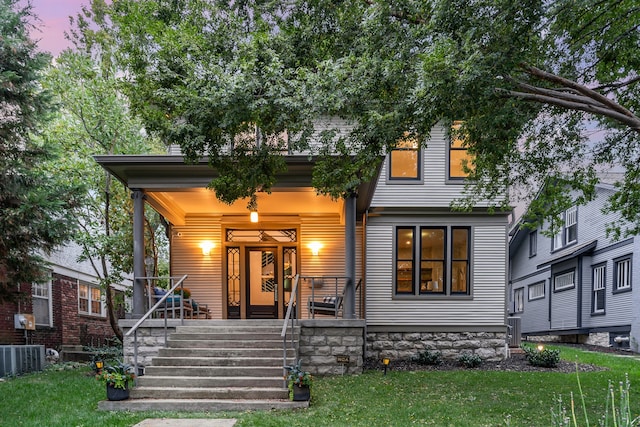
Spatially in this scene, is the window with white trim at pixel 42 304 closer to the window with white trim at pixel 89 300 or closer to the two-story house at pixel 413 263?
the window with white trim at pixel 89 300

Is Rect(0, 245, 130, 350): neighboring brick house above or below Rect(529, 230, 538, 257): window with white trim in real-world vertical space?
below

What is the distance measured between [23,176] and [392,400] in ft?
29.9

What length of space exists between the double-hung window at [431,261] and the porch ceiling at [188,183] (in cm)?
152

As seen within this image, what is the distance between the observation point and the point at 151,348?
938cm

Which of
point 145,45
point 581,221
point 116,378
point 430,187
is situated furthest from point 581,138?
point 581,221

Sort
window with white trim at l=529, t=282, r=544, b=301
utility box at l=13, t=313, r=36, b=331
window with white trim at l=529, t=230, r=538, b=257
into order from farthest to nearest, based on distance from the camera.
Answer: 1. window with white trim at l=529, t=230, r=538, b=257
2. window with white trim at l=529, t=282, r=544, b=301
3. utility box at l=13, t=313, r=36, b=331

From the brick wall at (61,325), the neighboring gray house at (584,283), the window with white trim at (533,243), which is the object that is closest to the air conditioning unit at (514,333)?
the neighboring gray house at (584,283)

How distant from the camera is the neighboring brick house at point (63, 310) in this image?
13.4 metres

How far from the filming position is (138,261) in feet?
31.8

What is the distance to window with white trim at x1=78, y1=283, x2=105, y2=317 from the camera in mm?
17938

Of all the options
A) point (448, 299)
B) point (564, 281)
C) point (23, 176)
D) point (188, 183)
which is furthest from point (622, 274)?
point (23, 176)

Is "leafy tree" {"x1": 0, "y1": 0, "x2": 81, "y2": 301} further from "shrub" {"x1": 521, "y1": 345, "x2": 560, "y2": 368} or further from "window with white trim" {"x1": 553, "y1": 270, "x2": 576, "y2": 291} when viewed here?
"window with white trim" {"x1": 553, "y1": 270, "x2": 576, "y2": 291}

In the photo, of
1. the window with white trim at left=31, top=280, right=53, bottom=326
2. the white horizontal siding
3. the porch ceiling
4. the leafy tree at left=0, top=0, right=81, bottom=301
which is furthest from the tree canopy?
the window with white trim at left=31, top=280, right=53, bottom=326

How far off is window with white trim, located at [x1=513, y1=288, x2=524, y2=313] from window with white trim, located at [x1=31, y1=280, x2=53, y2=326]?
22109mm
